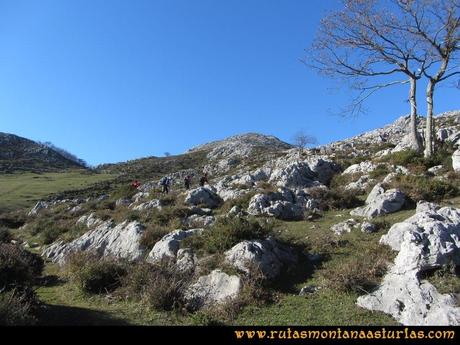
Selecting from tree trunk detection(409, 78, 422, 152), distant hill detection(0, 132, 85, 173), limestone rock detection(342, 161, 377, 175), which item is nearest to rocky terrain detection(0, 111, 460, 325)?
limestone rock detection(342, 161, 377, 175)

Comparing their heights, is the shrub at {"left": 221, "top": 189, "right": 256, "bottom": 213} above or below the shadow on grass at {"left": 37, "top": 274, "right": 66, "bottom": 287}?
above

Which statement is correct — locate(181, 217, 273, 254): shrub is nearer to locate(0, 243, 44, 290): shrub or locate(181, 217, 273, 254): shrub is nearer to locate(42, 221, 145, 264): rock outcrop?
locate(42, 221, 145, 264): rock outcrop

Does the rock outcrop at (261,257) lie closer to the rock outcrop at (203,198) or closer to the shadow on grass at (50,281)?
the shadow on grass at (50,281)

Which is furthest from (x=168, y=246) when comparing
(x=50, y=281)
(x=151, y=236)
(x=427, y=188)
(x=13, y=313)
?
(x=427, y=188)

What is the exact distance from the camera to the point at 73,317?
1095 centimetres

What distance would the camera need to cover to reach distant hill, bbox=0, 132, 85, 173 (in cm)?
11314

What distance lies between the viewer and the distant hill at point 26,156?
371 feet

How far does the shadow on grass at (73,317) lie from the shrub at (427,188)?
40.8 feet

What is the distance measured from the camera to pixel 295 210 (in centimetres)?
1928

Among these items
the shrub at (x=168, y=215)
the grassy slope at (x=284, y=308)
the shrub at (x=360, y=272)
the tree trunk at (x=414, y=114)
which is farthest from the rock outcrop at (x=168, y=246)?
the tree trunk at (x=414, y=114)

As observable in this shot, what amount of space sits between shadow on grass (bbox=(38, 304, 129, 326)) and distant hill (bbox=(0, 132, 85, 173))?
335 feet

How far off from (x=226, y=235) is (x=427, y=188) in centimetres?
915

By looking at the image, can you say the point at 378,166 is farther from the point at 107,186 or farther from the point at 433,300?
the point at 107,186

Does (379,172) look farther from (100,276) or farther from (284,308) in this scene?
(100,276)
